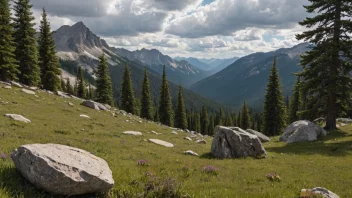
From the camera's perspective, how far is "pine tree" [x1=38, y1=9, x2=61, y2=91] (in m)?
52.5

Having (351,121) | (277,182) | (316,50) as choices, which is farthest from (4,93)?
(351,121)

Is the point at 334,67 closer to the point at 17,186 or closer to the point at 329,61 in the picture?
the point at 329,61

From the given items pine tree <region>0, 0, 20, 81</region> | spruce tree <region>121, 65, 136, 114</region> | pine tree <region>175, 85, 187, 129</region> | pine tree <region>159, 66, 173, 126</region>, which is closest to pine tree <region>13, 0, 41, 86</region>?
pine tree <region>0, 0, 20, 81</region>

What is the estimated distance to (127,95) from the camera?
71.5m

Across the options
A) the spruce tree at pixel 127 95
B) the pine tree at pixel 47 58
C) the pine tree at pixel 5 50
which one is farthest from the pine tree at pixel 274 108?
the pine tree at pixel 5 50

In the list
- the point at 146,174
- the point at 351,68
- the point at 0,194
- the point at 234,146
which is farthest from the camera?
the point at 351,68

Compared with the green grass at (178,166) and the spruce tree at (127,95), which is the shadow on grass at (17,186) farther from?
the spruce tree at (127,95)

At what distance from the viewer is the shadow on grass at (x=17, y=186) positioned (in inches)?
272

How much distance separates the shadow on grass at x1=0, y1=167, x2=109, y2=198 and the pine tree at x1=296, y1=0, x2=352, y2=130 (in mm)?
31004

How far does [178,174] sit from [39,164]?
718 centimetres

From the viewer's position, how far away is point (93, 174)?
24.7 feet

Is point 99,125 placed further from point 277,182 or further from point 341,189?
point 341,189

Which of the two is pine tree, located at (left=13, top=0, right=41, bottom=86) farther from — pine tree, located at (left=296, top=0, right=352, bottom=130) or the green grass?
pine tree, located at (left=296, top=0, right=352, bottom=130)

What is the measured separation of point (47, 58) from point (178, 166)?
4777 cm
